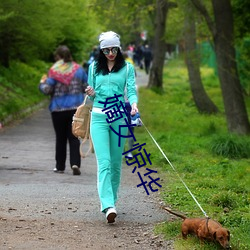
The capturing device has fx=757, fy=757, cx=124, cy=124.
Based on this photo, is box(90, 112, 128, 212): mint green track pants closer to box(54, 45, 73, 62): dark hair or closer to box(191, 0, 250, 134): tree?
box(54, 45, 73, 62): dark hair

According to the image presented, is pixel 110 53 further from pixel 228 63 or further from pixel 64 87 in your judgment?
pixel 228 63

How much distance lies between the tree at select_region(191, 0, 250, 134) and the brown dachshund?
1005cm

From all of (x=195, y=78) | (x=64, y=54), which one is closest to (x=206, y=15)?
(x=64, y=54)

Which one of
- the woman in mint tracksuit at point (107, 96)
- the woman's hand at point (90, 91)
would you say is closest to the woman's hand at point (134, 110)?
the woman in mint tracksuit at point (107, 96)

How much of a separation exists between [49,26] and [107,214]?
14267mm

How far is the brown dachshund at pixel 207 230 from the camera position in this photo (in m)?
6.01

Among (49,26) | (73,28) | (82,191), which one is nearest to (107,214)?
(82,191)

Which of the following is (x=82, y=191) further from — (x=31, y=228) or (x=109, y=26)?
(x=109, y=26)

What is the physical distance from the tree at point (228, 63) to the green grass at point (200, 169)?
2.68 feet

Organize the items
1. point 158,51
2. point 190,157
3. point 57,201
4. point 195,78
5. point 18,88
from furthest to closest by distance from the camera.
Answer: point 158,51
point 195,78
point 18,88
point 190,157
point 57,201

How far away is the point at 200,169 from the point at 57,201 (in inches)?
141

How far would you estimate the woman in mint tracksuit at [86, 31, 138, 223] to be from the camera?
294 inches

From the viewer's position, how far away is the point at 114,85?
298 inches

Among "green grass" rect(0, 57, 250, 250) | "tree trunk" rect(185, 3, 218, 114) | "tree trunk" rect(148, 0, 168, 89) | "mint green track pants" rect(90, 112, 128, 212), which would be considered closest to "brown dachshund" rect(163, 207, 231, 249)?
"green grass" rect(0, 57, 250, 250)
